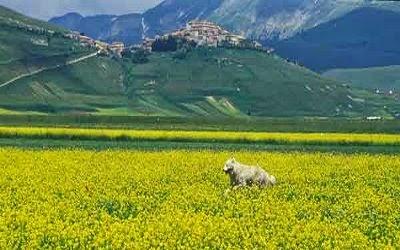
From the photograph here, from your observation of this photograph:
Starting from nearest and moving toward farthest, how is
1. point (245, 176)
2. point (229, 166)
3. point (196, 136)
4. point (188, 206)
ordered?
point (188, 206)
point (229, 166)
point (245, 176)
point (196, 136)

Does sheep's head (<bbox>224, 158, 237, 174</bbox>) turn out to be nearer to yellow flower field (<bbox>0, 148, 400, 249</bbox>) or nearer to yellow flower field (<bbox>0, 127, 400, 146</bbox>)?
yellow flower field (<bbox>0, 148, 400, 249</bbox>)

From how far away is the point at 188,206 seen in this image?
2895 centimetres

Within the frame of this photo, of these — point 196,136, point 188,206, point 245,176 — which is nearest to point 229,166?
point 245,176

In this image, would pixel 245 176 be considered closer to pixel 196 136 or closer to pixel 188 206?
pixel 188 206

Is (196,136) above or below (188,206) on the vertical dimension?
below

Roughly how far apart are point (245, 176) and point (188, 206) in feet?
23.1

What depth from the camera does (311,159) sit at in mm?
52969

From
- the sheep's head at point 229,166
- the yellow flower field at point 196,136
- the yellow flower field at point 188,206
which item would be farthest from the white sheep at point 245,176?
the yellow flower field at point 196,136

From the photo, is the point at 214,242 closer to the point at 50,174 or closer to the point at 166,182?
the point at 166,182

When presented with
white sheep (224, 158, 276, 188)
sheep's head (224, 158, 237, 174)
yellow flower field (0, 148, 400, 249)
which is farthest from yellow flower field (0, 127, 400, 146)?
sheep's head (224, 158, 237, 174)

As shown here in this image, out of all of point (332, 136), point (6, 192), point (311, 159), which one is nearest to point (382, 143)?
point (332, 136)

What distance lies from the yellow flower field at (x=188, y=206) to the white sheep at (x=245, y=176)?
800 mm

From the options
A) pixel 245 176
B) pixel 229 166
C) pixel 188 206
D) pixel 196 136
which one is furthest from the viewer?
pixel 196 136

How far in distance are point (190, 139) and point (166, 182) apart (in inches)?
1712
